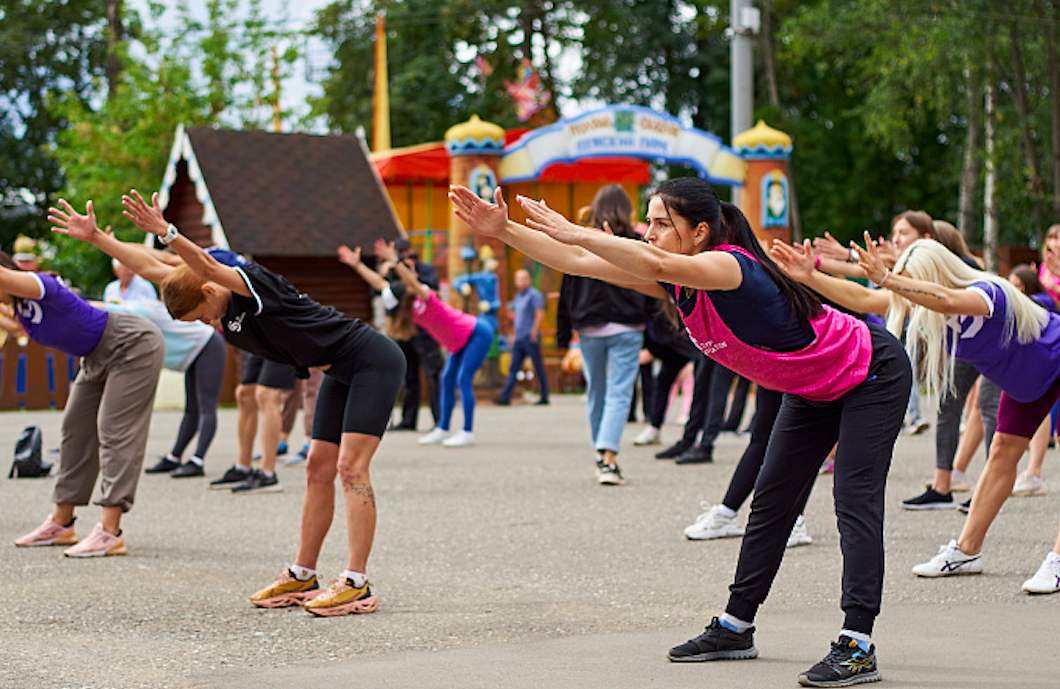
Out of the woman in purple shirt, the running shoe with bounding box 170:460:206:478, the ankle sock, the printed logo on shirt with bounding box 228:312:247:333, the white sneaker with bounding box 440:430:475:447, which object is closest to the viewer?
the ankle sock

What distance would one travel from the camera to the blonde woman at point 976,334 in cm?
571

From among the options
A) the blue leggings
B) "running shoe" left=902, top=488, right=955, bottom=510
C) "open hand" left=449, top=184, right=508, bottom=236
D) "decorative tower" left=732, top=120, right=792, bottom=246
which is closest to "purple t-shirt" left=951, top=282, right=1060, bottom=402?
"open hand" left=449, top=184, right=508, bottom=236

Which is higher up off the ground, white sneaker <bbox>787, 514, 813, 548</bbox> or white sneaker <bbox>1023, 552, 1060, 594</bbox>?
white sneaker <bbox>1023, 552, 1060, 594</bbox>

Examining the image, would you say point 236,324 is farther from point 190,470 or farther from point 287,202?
point 287,202

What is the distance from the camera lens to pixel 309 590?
6.29 metres

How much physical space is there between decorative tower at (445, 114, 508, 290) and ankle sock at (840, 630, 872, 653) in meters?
17.3

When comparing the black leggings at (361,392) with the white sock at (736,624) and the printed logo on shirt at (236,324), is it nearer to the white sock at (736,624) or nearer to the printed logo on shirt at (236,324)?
the printed logo on shirt at (236,324)

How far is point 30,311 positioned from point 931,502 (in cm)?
542

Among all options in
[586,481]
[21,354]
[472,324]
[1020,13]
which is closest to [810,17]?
[1020,13]

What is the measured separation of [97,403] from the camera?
25.8 feet

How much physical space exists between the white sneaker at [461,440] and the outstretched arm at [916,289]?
343 inches

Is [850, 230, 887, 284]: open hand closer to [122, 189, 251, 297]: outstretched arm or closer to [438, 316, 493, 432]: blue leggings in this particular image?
[122, 189, 251, 297]: outstretched arm

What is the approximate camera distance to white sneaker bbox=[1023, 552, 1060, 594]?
621cm

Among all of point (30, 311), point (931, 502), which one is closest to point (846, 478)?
point (931, 502)
